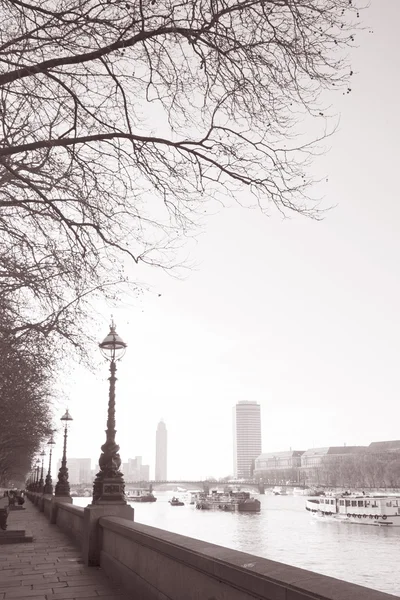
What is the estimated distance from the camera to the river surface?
39.8 meters

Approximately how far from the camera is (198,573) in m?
4.82

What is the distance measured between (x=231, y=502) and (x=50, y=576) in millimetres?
100288

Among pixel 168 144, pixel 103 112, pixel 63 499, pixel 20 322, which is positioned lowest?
pixel 63 499

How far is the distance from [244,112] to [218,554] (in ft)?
15.2

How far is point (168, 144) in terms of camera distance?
24.8ft

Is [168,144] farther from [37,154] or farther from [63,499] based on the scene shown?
[63,499]

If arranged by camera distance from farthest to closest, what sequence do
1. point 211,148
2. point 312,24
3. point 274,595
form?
point 211,148 < point 312,24 < point 274,595

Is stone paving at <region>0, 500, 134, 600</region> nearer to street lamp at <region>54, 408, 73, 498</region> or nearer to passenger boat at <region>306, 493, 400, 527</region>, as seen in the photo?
street lamp at <region>54, 408, 73, 498</region>

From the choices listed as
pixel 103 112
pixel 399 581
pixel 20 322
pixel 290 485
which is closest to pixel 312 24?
pixel 103 112

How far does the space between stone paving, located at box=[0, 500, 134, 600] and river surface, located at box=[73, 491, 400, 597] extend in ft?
71.7

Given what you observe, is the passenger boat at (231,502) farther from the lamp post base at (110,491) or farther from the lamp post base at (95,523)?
the lamp post base at (95,523)

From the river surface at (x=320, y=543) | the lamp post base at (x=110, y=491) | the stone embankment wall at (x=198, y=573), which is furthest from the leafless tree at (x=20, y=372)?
the river surface at (x=320, y=543)

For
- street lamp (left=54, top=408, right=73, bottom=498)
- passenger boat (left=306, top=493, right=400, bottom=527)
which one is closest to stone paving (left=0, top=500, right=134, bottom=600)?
street lamp (left=54, top=408, right=73, bottom=498)

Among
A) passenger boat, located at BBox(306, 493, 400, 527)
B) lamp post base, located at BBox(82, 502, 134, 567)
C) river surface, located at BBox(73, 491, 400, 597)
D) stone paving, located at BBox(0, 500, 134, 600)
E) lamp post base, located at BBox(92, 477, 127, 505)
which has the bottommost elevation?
river surface, located at BBox(73, 491, 400, 597)
